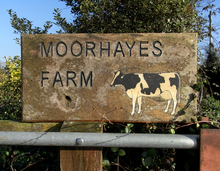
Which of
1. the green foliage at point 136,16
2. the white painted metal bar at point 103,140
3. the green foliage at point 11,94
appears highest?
the green foliage at point 136,16

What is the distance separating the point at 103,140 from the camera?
4.67 ft

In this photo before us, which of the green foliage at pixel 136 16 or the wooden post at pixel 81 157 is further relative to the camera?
the green foliage at pixel 136 16

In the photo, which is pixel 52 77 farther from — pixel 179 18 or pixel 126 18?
pixel 179 18

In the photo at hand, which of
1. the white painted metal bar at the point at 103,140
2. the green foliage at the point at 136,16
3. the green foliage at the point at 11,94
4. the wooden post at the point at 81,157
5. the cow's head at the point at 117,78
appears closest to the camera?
the white painted metal bar at the point at 103,140

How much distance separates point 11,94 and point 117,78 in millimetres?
2328

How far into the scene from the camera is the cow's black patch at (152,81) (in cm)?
167

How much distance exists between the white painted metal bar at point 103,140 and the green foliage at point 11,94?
1.53m

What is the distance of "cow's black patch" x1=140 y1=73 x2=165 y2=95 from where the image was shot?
1.67m

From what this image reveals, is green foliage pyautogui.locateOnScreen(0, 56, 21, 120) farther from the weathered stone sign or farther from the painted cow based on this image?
the painted cow

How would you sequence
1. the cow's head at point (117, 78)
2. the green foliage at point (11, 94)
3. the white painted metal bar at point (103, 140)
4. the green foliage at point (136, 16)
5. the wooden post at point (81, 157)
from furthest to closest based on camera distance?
the green foliage at point (136, 16), the green foliage at point (11, 94), the cow's head at point (117, 78), the wooden post at point (81, 157), the white painted metal bar at point (103, 140)

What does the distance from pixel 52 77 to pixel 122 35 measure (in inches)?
28.0

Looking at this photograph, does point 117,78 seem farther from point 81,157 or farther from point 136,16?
point 136,16

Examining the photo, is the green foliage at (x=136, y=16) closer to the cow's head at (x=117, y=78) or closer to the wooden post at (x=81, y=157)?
the cow's head at (x=117, y=78)

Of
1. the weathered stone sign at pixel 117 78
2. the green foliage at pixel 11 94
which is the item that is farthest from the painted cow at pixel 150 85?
the green foliage at pixel 11 94
